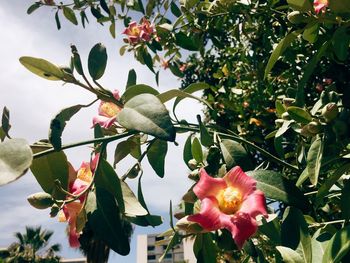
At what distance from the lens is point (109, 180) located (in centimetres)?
90

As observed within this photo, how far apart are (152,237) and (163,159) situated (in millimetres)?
55546

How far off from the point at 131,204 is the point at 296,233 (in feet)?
1.24

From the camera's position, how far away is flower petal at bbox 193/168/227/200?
0.84 m

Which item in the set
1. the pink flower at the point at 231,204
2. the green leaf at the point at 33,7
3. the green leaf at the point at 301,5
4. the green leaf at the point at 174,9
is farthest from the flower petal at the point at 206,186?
the green leaf at the point at 33,7

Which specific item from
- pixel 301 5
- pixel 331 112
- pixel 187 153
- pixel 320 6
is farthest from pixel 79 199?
pixel 320 6

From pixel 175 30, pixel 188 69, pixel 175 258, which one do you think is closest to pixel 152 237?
pixel 175 258

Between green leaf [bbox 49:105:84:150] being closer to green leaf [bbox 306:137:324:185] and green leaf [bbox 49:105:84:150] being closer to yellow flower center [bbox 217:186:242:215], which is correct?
yellow flower center [bbox 217:186:242:215]

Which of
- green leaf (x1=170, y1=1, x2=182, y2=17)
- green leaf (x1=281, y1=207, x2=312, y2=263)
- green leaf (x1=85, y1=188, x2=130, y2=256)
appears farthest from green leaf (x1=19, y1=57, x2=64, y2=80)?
green leaf (x1=170, y1=1, x2=182, y2=17)

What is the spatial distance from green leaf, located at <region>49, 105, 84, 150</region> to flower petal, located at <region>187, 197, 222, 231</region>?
32cm

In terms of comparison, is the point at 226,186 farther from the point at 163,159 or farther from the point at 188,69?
the point at 188,69

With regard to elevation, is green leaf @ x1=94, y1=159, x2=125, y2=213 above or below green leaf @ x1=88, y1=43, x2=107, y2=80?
below

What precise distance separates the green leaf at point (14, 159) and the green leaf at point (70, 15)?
7.34 feet

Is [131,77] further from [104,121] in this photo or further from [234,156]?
[234,156]

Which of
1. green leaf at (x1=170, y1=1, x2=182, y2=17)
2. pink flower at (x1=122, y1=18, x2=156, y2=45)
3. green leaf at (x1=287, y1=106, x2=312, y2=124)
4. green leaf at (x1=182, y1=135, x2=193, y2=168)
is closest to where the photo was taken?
green leaf at (x1=287, y1=106, x2=312, y2=124)
